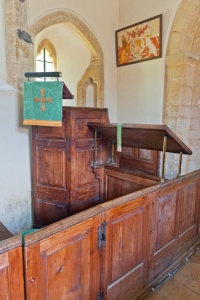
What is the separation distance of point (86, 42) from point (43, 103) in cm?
193

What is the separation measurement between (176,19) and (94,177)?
7.51ft

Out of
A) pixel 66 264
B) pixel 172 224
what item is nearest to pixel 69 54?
pixel 172 224

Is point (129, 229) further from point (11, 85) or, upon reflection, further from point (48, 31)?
point (48, 31)

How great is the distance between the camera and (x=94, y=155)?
2260 millimetres

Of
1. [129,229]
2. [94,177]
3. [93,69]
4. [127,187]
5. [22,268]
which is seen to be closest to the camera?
[22,268]

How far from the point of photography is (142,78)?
131 inches

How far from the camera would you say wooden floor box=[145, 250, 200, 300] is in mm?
1700

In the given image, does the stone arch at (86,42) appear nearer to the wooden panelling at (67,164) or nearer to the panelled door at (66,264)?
the wooden panelling at (67,164)

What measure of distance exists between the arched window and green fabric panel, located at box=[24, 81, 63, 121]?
2705 millimetres

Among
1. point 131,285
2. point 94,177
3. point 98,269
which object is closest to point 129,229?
point 98,269

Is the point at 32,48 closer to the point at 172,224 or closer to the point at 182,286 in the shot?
the point at 172,224

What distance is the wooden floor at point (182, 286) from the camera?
170 cm

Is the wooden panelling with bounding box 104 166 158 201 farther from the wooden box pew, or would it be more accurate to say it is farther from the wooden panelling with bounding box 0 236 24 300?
the wooden panelling with bounding box 0 236 24 300

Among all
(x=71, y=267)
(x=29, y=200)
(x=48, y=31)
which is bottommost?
(x=29, y=200)
